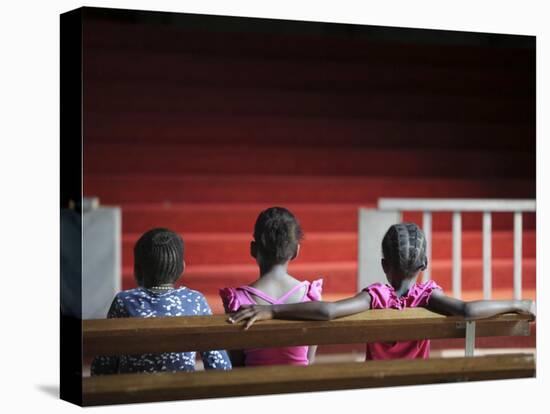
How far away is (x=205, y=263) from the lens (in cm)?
441

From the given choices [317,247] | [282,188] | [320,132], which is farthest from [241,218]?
[320,132]

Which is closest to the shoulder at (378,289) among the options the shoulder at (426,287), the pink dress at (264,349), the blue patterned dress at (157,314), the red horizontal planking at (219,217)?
the shoulder at (426,287)

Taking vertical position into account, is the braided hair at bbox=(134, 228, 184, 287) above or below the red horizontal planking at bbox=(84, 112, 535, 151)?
below

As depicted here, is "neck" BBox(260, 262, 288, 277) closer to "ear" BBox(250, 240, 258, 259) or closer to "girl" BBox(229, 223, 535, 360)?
"ear" BBox(250, 240, 258, 259)

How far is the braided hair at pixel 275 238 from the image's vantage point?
4.32 metres

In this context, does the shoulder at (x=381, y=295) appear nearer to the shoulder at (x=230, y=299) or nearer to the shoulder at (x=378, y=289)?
the shoulder at (x=378, y=289)

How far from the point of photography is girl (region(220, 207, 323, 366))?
4.26 meters

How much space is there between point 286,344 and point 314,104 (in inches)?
62.5

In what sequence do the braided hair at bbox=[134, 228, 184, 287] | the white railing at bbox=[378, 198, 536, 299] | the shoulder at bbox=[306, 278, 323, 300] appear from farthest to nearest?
1. the white railing at bbox=[378, 198, 536, 299]
2. the shoulder at bbox=[306, 278, 323, 300]
3. the braided hair at bbox=[134, 228, 184, 287]

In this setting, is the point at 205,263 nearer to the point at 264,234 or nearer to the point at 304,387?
the point at 264,234

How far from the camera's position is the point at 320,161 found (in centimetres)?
570

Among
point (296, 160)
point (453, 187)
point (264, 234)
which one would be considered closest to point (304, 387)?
point (264, 234)

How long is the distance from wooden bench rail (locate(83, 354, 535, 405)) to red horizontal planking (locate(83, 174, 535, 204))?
2.02ft

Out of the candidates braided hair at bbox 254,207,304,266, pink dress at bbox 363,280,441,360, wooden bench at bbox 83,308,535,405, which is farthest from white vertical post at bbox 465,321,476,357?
braided hair at bbox 254,207,304,266
